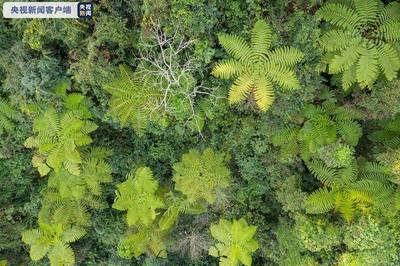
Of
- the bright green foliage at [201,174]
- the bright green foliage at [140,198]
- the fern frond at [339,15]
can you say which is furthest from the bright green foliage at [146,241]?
the fern frond at [339,15]

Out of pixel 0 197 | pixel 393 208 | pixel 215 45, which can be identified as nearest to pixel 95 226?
pixel 0 197

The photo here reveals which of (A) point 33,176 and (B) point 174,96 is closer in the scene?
(B) point 174,96

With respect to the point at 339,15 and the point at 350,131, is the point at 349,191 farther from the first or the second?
the point at 339,15

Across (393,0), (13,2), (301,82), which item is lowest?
(301,82)

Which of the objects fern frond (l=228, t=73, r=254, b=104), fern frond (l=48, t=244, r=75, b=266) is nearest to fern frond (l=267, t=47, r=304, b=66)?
fern frond (l=228, t=73, r=254, b=104)

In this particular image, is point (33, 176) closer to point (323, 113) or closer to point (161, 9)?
point (161, 9)
